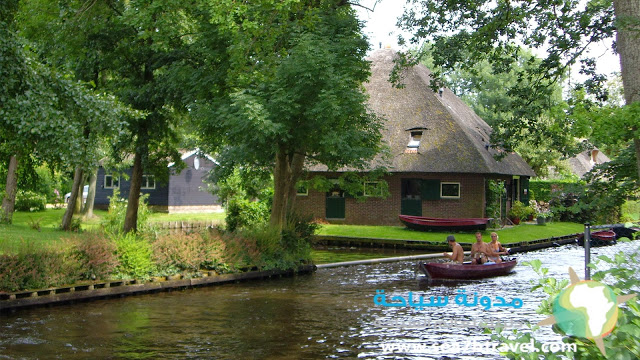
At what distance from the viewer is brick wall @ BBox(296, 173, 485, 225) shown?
115 feet

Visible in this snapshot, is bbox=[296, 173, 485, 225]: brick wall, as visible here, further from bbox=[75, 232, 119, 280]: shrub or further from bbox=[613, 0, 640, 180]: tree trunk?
bbox=[613, 0, 640, 180]: tree trunk

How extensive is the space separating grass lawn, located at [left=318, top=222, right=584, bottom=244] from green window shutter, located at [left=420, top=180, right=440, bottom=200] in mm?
2635

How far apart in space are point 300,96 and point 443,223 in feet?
51.0

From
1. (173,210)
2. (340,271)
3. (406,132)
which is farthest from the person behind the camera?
(173,210)

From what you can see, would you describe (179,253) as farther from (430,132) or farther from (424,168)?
(430,132)

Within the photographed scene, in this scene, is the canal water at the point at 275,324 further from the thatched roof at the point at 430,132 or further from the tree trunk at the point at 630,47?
the thatched roof at the point at 430,132

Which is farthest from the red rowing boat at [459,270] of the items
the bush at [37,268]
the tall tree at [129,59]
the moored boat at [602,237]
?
the bush at [37,268]

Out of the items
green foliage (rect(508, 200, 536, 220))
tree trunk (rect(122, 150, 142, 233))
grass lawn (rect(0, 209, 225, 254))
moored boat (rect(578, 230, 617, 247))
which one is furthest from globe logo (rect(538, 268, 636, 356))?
green foliage (rect(508, 200, 536, 220))

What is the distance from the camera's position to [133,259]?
18.0 metres

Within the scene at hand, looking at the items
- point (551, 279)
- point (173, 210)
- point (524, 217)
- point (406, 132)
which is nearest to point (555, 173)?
point (524, 217)

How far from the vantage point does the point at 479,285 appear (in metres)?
19.2

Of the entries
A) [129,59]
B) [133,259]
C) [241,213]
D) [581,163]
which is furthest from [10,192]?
[581,163]

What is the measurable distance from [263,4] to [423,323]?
8.90 meters

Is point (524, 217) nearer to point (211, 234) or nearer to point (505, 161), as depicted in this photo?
point (505, 161)
